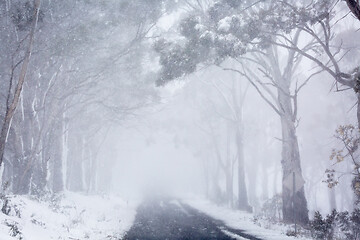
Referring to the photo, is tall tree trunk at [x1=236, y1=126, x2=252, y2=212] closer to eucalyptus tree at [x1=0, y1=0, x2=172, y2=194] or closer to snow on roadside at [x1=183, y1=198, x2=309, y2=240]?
snow on roadside at [x1=183, y1=198, x2=309, y2=240]

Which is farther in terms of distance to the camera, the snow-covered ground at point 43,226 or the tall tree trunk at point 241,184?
the tall tree trunk at point 241,184

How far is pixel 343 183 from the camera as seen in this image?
42.0m

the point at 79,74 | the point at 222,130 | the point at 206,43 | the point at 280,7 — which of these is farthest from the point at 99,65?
the point at 222,130

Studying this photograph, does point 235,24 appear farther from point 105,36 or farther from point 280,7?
point 105,36

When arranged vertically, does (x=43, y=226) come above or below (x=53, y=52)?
below

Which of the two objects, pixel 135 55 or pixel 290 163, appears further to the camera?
pixel 135 55

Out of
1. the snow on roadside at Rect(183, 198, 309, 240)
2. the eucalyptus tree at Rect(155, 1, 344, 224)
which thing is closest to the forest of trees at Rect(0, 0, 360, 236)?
the eucalyptus tree at Rect(155, 1, 344, 224)

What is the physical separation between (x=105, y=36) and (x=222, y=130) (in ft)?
84.6

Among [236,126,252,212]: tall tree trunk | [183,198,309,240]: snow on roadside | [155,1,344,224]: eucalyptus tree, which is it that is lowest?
[183,198,309,240]: snow on roadside

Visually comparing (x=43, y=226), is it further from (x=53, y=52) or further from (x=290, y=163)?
(x=290, y=163)

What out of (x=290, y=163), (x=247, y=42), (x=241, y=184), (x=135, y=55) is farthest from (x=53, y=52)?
(x=241, y=184)

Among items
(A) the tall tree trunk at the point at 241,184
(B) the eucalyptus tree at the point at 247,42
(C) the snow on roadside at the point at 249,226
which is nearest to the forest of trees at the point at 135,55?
(B) the eucalyptus tree at the point at 247,42

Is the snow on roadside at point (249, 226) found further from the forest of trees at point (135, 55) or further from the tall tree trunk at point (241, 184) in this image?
the tall tree trunk at point (241, 184)

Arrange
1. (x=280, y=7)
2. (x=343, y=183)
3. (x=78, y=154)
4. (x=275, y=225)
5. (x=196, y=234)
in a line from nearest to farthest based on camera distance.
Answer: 1. (x=196, y=234)
2. (x=280, y=7)
3. (x=275, y=225)
4. (x=78, y=154)
5. (x=343, y=183)
